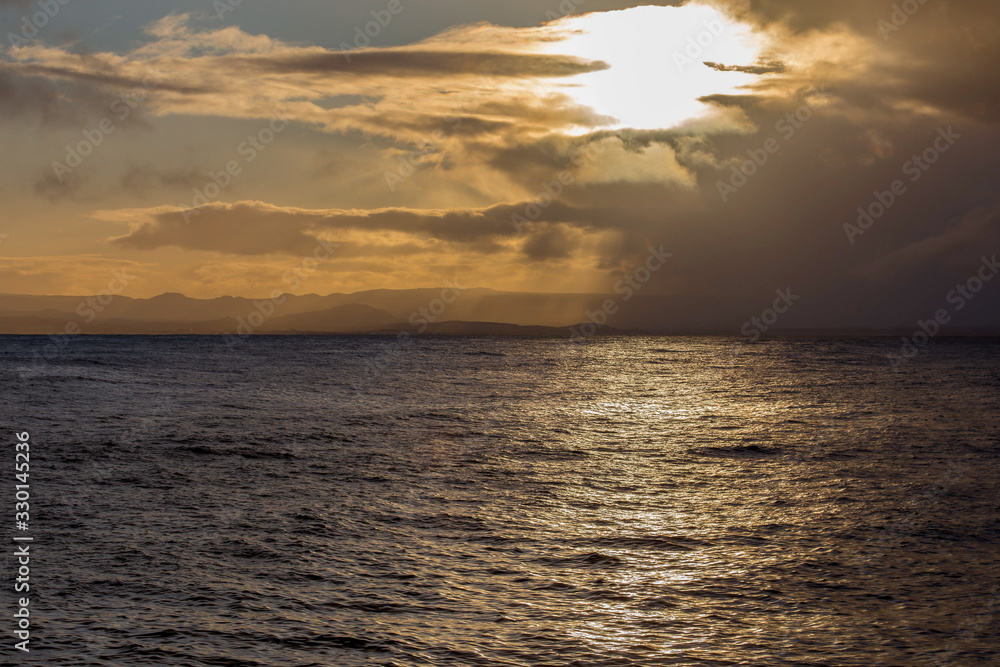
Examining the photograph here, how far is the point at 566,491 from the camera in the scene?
17.8 metres

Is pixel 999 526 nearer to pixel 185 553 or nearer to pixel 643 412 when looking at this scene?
pixel 185 553

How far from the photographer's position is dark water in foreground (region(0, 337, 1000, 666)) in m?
9.10

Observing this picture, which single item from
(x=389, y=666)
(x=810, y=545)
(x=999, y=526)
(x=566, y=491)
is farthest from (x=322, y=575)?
(x=999, y=526)

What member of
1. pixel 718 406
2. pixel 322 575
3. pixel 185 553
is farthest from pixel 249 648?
pixel 718 406

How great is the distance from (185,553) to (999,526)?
1676 cm

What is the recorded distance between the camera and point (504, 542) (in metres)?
13.3

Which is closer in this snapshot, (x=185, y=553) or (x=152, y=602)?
(x=152, y=602)

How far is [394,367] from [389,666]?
66.3 m

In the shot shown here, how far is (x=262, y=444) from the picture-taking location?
24.9 m

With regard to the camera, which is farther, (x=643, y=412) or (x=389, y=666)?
(x=643, y=412)

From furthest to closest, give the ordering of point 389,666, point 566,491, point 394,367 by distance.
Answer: point 394,367 → point 566,491 → point 389,666

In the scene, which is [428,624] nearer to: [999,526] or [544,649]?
[544,649]

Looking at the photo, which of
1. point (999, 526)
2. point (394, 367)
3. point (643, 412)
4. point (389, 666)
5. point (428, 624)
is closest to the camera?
point (389, 666)

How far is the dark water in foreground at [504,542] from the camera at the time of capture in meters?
9.10
